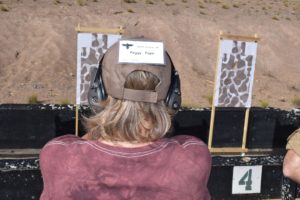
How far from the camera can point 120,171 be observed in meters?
1.35

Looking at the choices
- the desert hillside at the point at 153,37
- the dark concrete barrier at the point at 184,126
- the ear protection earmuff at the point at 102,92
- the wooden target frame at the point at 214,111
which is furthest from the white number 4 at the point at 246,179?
the desert hillside at the point at 153,37

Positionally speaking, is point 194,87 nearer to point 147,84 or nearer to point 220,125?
point 220,125

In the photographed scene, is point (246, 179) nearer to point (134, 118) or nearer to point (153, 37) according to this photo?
point (134, 118)

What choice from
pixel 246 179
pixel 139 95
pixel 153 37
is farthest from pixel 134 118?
pixel 153 37

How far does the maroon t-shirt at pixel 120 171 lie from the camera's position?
4.43 feet

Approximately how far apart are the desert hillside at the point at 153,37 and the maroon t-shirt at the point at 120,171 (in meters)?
10.3

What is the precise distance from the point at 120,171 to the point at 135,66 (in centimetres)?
27

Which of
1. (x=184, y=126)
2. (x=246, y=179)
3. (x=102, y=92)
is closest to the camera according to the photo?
(x=102, y=92)

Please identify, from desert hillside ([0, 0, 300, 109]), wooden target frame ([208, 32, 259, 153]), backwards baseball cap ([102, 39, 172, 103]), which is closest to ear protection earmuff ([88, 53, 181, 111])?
backwards baseball cap ([102, 39, 172, 103])

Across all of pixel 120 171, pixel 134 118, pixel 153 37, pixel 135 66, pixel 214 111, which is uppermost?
pixel 153 37

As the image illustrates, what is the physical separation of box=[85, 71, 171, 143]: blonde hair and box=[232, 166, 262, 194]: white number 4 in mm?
2675

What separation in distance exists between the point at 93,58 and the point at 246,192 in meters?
2.76

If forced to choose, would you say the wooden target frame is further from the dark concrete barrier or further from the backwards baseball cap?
the backwards baseball cap

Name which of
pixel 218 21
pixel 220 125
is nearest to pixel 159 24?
pixel 218 21
